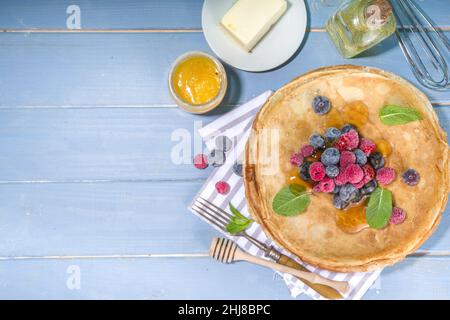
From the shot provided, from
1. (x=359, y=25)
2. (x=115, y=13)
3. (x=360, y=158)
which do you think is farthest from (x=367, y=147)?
(x=115, y=13)

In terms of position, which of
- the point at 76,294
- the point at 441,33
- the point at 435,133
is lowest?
the point at 76,294

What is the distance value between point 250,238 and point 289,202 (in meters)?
0.18

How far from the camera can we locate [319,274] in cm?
107

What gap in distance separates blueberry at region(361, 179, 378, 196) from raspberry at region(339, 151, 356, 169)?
0.06 metres

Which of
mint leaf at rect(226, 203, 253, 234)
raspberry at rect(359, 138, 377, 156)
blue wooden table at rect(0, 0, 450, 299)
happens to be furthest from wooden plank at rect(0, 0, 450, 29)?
mint leaf at rect(226, 203, 253, 234)

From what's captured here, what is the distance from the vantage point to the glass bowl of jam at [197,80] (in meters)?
1.06

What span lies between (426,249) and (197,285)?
1.81 feet

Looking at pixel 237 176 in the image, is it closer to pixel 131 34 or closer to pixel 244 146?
pixel 244 146

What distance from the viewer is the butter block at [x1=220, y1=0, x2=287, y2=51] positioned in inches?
40.7

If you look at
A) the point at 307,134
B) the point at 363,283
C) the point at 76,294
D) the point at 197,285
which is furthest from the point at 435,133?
the point at 76,294

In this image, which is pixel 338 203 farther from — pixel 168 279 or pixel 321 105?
pixel 168 279

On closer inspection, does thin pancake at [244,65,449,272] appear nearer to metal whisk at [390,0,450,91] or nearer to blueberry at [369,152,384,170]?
blueberry at [369,152,384,170]

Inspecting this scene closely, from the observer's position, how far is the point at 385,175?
93 centimetres

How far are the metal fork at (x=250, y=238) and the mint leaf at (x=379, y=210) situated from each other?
207 millimetres
